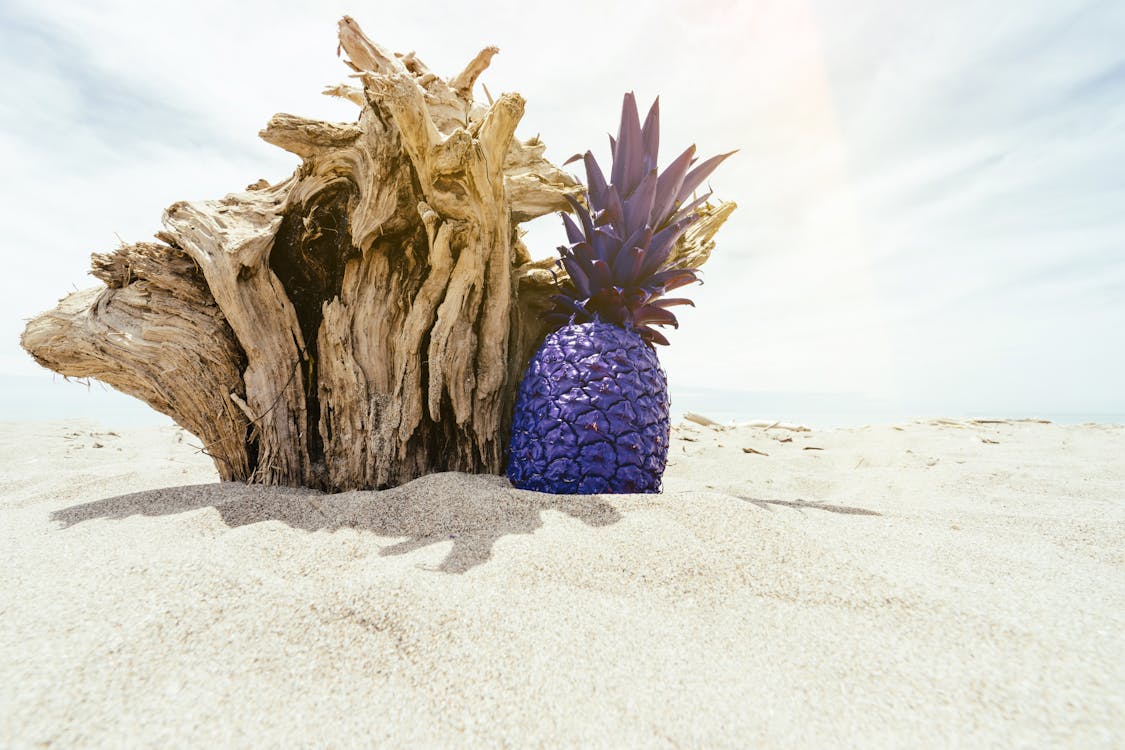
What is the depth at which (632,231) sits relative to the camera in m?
2.58

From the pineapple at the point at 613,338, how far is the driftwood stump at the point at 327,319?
35 centimetres

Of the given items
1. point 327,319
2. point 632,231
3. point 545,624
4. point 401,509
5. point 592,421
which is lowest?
point 545,624

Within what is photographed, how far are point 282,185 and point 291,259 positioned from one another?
16.9 inches

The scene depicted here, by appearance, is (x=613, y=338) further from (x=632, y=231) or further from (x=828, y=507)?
(x=828, y=507)

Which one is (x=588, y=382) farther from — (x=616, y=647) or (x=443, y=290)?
(x=616, y=647)

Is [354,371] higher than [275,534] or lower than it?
higher

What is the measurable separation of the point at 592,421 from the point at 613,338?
0.42m

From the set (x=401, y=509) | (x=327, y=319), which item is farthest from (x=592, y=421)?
(x=327, y=319)

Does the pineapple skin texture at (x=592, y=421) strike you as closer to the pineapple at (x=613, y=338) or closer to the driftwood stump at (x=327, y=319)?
the pineapple at (x=613, y=338)

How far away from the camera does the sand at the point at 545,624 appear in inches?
34.5

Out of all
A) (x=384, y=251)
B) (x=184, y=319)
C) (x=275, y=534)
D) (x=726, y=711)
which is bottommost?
(x=726, y=711)

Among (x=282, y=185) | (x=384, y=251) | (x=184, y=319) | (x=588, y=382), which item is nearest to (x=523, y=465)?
(x=588, y=382)

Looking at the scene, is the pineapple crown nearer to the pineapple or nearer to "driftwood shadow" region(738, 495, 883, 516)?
the pineapple

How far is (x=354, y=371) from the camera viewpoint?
2.40m
